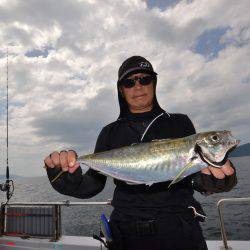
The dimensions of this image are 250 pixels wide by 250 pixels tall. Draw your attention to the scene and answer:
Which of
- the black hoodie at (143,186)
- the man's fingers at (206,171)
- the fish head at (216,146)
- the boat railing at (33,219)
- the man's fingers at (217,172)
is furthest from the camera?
the boat railing at (33,219)

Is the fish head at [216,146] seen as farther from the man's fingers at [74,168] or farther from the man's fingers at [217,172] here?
the man's fingers at [74,168]

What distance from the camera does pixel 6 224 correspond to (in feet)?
34.4

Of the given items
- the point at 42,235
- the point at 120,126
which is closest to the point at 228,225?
the point at 42,235

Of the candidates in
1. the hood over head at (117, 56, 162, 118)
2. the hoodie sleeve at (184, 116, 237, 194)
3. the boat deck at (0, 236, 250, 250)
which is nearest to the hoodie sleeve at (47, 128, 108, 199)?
the hood over head at (117, 56, 162, 118)

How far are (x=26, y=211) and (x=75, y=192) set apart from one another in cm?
671

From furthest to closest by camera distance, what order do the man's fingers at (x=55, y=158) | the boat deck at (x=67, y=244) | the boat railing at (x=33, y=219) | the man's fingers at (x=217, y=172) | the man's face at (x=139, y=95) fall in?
the boat railing at (x=33, y=219), the boat deck at (x=67, y=244), the man's face at (x=139, y=95), the man's fingers at (x=55, y=158), the man's fingers at (x=217, y=172)

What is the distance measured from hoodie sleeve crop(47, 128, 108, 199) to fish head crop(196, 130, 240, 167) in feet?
5.41

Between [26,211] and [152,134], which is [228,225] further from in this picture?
[152,134]

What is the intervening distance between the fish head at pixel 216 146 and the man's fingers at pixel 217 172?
0.12m

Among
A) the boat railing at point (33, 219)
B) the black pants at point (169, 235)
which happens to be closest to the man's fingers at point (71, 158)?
the black pants at point (169, 235)

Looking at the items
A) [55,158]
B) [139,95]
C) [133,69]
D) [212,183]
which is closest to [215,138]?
[212,183]

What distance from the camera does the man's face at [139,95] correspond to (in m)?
4.64

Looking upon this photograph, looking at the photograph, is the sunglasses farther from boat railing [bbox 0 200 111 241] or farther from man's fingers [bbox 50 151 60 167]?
boat railing [bbox 0 200 111 241]

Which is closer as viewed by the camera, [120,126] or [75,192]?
[75,192]
